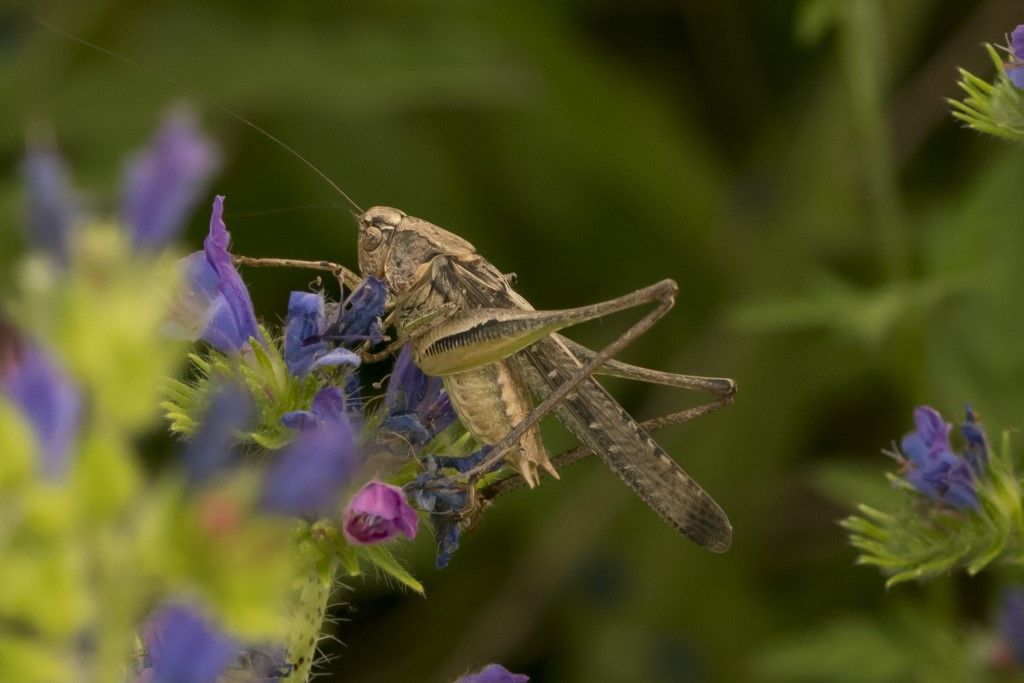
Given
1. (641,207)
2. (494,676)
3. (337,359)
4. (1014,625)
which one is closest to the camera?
(494,676)

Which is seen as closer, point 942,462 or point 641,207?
point 942,462

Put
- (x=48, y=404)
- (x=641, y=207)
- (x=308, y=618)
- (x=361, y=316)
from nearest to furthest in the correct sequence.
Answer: (x=48, y=404), (x=308, y=618), (x=361, y=316), (x=641, y=207)

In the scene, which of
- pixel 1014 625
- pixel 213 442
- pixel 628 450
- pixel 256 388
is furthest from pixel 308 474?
pixel 1014 625

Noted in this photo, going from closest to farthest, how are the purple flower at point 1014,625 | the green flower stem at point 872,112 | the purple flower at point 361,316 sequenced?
the purple flower at point 361,316 < the purple flower at point 1014,625 < the green flower stem at point 872,112

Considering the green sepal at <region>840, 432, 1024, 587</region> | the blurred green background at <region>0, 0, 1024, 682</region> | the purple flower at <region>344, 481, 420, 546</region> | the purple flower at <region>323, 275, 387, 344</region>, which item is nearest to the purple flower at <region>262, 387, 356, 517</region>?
the purple flower at <region>344, 481, 420, 546</region>

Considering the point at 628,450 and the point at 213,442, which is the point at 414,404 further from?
the point at 213,442

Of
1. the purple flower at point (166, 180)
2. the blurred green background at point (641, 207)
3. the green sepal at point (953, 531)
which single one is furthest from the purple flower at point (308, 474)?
the blurred green background at point (641, 207)

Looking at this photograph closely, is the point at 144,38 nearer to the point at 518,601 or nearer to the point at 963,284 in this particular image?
the point at 518,601

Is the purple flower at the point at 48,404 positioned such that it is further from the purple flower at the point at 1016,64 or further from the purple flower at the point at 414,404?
the purple flower at the point at 1016,64
